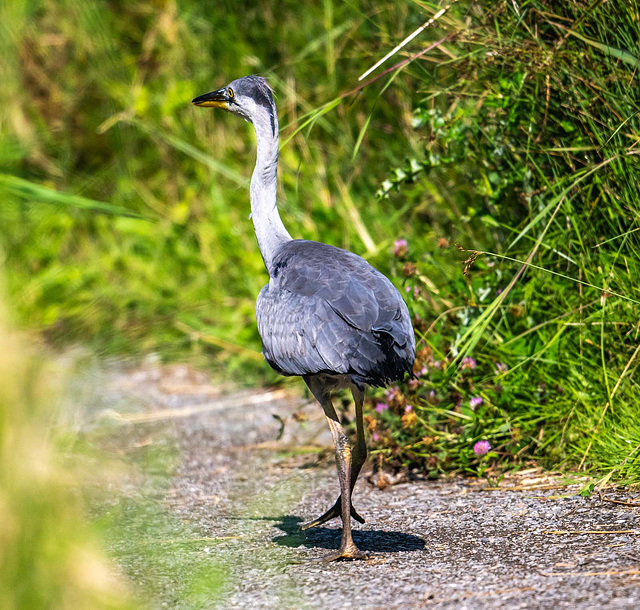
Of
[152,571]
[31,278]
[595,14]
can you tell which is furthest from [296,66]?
[152,571]

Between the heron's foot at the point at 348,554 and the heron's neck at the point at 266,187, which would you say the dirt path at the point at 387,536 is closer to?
the heron's foot at the point at 348,554

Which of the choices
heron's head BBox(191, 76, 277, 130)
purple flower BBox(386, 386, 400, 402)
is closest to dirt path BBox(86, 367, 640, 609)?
purple flower BBox(386, 386, 400, 402)

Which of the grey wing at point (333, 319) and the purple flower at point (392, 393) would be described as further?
the purple flower at point (392, 393)

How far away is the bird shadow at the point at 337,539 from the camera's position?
3.93m

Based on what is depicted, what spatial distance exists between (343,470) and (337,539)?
0.44 metres

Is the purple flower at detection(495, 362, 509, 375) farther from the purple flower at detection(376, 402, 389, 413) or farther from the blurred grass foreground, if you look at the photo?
the blurred grass foreground

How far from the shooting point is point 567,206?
184 inches

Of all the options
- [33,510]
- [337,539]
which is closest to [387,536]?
[337,539]

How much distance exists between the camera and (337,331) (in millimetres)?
3936

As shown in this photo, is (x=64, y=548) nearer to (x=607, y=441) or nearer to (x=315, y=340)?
(x=315, y=340)

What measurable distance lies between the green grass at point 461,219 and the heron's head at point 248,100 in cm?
20

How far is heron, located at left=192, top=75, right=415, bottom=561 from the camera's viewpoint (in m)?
3.84

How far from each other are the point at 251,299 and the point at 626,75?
3781 mm

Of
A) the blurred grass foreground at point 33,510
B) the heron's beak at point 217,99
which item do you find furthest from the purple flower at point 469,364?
the blurred grass foreground at point 33,510
